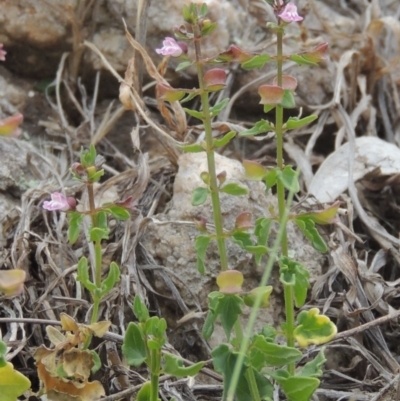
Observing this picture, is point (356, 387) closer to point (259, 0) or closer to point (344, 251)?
point (344, 251)

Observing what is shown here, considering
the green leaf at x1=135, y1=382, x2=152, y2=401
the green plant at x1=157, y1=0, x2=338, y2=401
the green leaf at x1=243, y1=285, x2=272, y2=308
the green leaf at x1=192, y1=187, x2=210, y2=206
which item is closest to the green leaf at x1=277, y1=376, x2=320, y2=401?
the green plant at x1=157, y1=0, x2=338, y2=401

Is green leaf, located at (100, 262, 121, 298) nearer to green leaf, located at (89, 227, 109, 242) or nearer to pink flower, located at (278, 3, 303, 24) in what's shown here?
green leaf, located at (89, 227, 109, 242)

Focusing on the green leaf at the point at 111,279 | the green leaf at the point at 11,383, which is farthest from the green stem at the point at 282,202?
the green leaf at the point at 11,383

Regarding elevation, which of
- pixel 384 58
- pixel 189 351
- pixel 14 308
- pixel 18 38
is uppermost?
pixel 18 38

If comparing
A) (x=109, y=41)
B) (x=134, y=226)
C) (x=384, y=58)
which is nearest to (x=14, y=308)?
(x=134, y=226)

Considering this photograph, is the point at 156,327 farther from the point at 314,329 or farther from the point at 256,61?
the point at 256,61

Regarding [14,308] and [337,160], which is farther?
[337,160]
